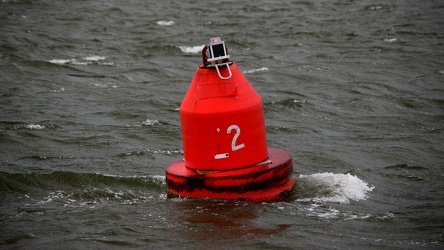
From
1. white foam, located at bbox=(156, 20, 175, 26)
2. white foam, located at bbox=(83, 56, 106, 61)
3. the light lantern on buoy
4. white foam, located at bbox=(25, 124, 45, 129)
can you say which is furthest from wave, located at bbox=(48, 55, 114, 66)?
the light lantern on buoy

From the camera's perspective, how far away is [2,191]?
984 centimetres

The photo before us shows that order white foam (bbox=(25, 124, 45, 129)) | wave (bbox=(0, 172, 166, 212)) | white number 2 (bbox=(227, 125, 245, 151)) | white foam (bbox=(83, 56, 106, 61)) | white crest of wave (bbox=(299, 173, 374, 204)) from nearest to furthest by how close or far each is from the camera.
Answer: white number 2 (bbox=(227, 125, 245, 151)) < white crest of wave (bbox=(299, 173, 374, 204)) < wave (bbox=(0, 172, 166, 212)) < white foam (bbox=(25, 124, 45, 129)) < white foam (bbox=(83, 56, 106, 61))

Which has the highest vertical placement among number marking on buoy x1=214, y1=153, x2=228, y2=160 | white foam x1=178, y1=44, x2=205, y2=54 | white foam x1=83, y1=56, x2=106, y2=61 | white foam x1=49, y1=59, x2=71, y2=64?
number marking on buoy x1=214, y1=153, x2=228, y2=160

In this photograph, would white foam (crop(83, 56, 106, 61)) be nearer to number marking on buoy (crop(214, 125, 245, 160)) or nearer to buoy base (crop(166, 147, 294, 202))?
buoy base (crop(166, 147, 294, 202))

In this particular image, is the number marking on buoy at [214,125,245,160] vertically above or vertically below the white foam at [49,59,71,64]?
above

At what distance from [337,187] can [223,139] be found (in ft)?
6.11

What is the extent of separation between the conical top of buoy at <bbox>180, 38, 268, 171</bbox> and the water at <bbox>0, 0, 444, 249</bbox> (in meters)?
0.50

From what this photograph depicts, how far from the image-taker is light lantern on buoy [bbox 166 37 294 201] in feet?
27.3

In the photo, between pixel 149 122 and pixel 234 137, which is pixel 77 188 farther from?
pixel 149 122

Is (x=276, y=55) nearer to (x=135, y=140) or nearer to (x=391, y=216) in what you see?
(x=135, y=140)

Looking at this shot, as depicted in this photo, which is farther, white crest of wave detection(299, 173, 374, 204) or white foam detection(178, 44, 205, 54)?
white foam detection(178, 44, 205, 54)

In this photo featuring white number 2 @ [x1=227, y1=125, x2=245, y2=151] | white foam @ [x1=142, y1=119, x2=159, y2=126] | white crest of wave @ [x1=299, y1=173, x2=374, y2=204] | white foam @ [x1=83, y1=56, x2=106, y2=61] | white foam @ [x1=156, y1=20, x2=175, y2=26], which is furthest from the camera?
white foam @ [x1=156, y1=20, x2=175, y2=26]

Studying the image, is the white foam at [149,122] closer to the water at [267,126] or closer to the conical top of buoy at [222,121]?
the water at [267,126]

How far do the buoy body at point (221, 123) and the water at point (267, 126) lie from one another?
1.60ft
